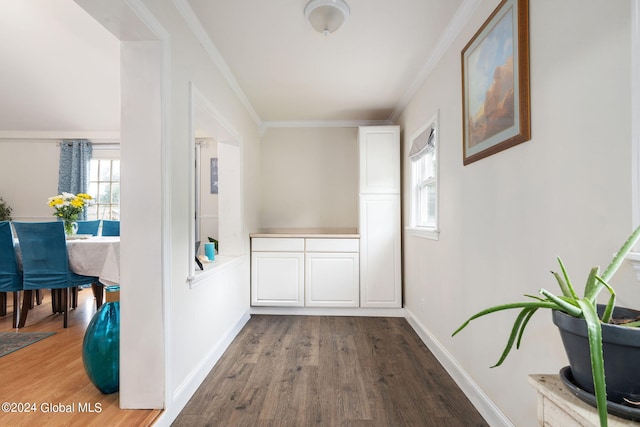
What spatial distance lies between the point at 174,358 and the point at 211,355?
2.17ft

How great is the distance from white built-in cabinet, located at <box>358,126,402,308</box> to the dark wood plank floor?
59 centimetres

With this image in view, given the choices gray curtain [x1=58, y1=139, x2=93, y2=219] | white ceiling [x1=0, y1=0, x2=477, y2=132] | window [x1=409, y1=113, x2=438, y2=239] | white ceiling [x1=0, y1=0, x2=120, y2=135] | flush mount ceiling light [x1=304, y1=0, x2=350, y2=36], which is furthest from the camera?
gray curtain [x1=58, y1=139, x2=93, y2=219]

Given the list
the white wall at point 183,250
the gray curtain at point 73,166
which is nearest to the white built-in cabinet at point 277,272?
the white wall at point 183,250

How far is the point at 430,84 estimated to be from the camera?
276cm

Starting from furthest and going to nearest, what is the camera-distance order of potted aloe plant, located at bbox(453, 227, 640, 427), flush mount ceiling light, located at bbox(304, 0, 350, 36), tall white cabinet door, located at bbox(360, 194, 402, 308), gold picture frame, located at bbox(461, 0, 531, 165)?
tall white cabinet door, located at bbox(360, 194, 402, 308) → flush mount ceiling light, located at bbox(304, 0, 350, 36) → gold picture frame, located at bbox(461, 0, 531, 165) → potted aloe plant, located at bbox(453, 227, 640, 427)

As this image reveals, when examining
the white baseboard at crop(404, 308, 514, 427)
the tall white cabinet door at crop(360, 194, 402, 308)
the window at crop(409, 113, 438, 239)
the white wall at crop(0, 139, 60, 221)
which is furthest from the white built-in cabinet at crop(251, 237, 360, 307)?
the white wall at crop(0, 139, 60, 221)

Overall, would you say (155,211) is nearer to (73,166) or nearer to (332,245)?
(332,245)

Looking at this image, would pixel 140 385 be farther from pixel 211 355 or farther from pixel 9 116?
pixel 9 116

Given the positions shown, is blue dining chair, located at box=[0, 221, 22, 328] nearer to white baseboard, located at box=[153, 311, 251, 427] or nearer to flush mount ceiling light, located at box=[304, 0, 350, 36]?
white baseboard, located at box=[153, 311, 251, 427]

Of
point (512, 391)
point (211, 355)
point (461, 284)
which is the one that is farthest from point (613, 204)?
point (211, 355)

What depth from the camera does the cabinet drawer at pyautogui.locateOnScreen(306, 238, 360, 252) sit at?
12.3 feet

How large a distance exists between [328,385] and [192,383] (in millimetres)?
897

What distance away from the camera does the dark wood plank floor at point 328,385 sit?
1792 mm

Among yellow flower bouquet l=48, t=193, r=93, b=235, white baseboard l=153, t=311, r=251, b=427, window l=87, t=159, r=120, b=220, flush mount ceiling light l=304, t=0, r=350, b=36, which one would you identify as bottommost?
white baseboard l=153, t=311, r=251, b=427
